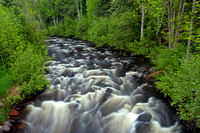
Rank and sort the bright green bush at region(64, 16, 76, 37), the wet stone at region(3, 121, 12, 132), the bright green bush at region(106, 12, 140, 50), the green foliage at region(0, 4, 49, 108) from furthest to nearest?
the bright green bush at region(64, 16, 76, 37) < the bright green bush at region(106, 12, 140, 50) < the green foliage at region(0, 4, 49, 108) < the wet stone at region(3, 121, 12, 132)

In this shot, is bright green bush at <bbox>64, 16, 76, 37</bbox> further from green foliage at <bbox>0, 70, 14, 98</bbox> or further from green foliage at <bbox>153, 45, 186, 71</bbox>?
green foliage at <bbox>153, 45, 186, 71</bbox>

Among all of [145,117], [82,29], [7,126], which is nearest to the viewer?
[7,126]

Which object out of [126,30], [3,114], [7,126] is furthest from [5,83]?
[126,30]

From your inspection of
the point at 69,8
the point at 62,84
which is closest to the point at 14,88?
the point at 62,84

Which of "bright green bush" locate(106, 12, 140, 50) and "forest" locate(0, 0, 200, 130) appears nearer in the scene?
"forest" locate(0, 0, 200, 130)

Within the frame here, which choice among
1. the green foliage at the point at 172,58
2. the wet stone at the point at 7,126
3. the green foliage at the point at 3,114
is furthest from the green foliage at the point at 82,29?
the wet stone at the point at 7,126

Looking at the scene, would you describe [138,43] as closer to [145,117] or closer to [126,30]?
[126,30]

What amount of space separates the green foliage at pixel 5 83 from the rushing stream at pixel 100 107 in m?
1.60

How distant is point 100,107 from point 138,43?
34.5 feet

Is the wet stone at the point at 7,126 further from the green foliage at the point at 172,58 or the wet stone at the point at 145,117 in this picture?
the green foliage at the point at 172,58

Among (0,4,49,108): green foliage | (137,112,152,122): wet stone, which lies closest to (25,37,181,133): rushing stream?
(137,112,152,122): wet stone

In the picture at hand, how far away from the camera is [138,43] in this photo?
1523 cm

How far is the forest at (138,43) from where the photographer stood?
5660 mm

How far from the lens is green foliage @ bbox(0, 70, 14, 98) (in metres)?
7.09
